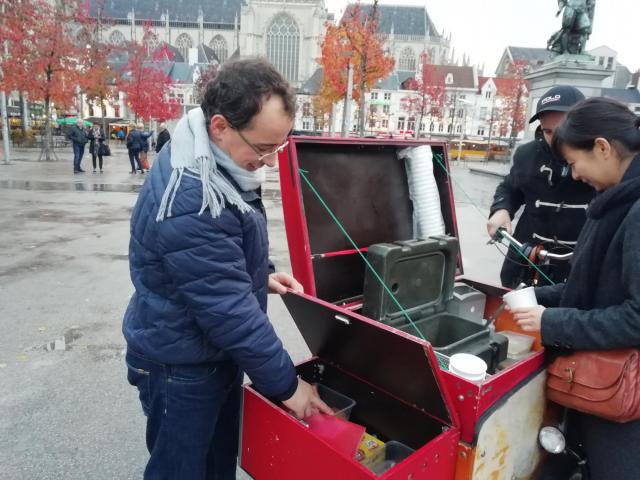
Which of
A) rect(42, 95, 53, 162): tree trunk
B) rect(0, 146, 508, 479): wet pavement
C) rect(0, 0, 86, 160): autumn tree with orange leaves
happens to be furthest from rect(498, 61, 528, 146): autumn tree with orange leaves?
rect(0, 146, 508, 479): wet pavement

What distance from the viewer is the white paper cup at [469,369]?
1434mm

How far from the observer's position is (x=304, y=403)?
60.2 inches

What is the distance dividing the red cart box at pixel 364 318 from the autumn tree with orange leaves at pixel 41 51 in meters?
16.3

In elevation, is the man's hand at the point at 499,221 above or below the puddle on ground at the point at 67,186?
above

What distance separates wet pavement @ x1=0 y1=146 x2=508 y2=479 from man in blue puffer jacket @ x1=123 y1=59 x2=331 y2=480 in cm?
112

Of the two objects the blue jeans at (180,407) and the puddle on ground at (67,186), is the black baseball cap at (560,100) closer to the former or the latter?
the blue jeans at (180,407)

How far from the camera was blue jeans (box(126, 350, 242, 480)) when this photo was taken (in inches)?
58.3

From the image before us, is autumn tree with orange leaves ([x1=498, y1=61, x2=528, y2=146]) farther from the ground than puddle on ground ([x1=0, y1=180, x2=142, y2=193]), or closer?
farther from the ground

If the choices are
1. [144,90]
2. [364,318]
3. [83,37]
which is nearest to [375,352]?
[364,318]

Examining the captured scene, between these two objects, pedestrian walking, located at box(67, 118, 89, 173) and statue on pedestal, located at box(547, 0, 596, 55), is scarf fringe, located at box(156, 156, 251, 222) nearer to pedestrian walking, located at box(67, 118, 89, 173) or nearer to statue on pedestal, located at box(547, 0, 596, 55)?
statue on pedestal, located at box(547, 0, 596, 55)

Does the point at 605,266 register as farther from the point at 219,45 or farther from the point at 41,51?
the point at 219,45

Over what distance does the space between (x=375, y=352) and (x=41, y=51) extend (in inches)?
748

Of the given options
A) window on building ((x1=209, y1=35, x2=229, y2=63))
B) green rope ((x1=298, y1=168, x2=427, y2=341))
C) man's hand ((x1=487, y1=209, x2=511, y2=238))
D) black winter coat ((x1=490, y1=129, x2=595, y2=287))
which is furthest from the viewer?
window on building ((x1=209, y1=35, x2=229, y2=63))

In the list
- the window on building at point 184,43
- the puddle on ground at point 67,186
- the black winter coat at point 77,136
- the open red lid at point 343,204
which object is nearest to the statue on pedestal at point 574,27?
the puddle on ground at point 67,186
